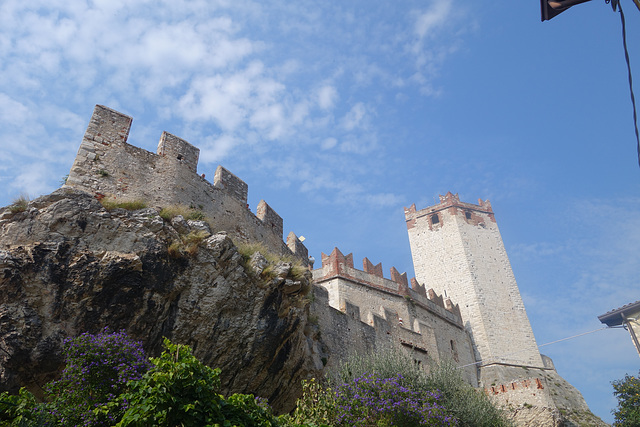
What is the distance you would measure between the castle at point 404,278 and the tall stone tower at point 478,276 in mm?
77

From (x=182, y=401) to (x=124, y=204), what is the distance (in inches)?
240

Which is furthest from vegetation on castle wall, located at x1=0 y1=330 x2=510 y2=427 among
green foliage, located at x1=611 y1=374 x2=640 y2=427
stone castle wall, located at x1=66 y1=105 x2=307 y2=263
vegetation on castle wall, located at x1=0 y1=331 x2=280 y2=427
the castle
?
green foliage, located at x1=611 y1=374 x2=640 y2=427

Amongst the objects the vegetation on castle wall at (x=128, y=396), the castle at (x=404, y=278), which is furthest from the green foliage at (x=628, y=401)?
the vegetation on castle wall at (x=128, y=396)

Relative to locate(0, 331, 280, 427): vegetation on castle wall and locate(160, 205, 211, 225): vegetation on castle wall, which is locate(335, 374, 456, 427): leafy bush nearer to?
locate(0, 331, 280, 427): vegetation on castle wall

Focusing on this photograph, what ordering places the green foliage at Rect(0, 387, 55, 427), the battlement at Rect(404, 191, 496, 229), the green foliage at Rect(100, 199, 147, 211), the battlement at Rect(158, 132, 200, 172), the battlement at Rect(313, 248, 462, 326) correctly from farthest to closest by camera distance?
the battlement at Rect(404, 191, 496, 229) < the battlement at Rect(313, 248, 462, 326) < the battlement at Rect(158, 132, 200, 172) < the green foliage at Rect(100, 199, 147, 211) < the green foliage at Rect(0, 387, 55, 427)

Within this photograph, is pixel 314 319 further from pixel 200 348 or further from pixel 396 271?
pixel 396 271

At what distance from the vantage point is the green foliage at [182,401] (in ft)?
20.6

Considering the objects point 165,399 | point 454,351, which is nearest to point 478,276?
point 454,351

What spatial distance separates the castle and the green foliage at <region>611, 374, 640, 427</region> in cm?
511

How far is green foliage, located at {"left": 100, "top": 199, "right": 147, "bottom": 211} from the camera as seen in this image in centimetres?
1105

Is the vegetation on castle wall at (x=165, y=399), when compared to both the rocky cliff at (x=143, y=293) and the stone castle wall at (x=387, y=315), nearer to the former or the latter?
the rocky cliff at (x=143, y=293)

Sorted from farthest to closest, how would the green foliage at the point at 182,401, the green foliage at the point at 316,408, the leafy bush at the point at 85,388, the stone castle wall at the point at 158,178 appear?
the stone castle wall at the point at 158,178
the green foliage at the point at 316,408
the leafy bush at the point at 85,388
the green foliage at the point at 182,401

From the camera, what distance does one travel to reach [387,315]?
21.3 metres

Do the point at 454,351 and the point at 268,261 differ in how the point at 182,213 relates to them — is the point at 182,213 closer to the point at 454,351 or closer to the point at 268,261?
the point at 268,261
